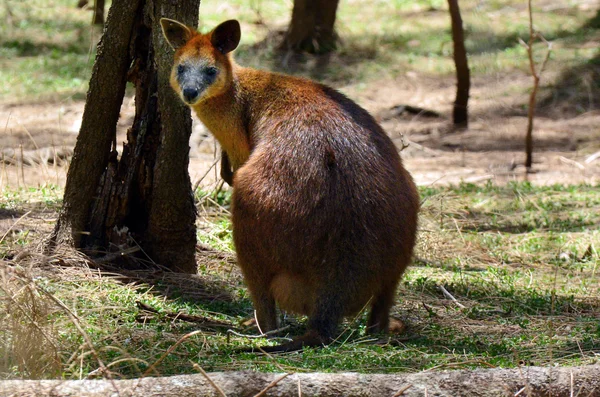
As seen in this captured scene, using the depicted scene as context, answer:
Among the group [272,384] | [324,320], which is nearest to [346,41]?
[324,320]

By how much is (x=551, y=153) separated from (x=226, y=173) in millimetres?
6745

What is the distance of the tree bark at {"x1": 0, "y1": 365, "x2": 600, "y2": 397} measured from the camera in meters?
3.21

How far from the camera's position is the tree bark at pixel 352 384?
3211 millimetres

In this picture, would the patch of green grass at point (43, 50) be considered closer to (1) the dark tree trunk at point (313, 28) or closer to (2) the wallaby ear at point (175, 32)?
(1) the dark tree trunk at point (313, 28)

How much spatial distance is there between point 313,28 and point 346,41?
960mm

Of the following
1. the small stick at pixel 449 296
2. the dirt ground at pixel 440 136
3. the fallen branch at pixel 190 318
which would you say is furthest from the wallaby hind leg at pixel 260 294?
the dirt ground at pixel 440 136

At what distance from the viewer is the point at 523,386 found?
3.59 meters

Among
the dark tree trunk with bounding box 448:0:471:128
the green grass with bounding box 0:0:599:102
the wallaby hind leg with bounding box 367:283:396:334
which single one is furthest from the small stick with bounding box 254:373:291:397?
the green grass with bounding box 0:0:599:102

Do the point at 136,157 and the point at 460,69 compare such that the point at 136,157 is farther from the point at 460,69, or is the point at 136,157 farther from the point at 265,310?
the point at 460,69

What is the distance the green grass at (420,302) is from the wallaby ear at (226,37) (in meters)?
1.71

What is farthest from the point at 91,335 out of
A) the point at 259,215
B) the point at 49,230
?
the point at 49,230

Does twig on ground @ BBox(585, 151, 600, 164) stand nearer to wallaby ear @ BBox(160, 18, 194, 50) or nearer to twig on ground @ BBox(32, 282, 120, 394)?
wallaby ear @ BBox(160, 18, 194, 50)

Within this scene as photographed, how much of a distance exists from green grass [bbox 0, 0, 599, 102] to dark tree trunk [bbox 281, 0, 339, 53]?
30cm

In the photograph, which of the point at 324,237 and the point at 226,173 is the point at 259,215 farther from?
the point at 226,173
